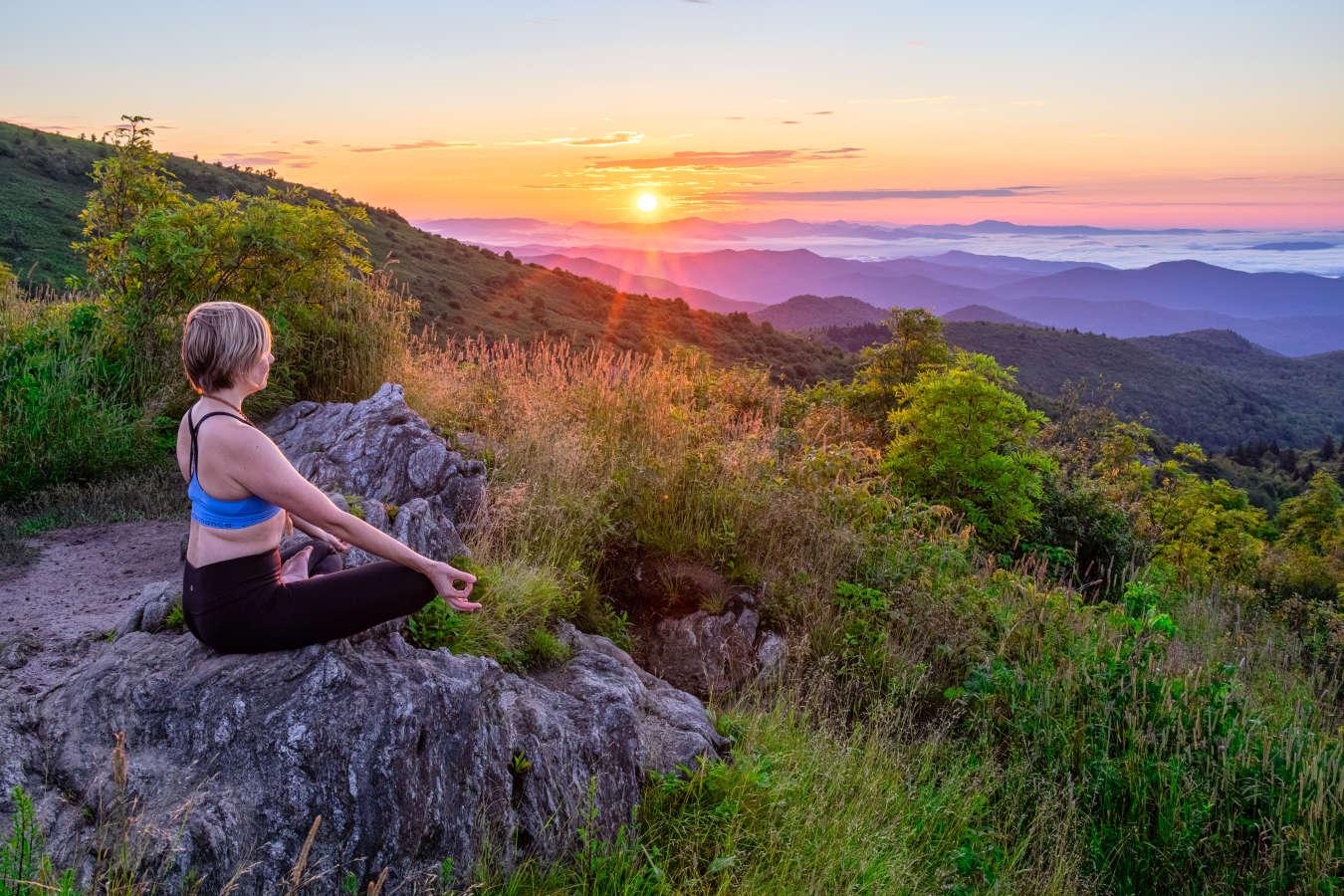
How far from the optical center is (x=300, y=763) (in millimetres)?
3059

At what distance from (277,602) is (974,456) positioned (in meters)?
9.15

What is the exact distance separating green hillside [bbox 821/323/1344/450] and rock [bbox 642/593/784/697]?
65.9 m

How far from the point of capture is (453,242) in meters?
60.5

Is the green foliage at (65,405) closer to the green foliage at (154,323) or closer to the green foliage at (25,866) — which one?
the green foliage at (154,323)

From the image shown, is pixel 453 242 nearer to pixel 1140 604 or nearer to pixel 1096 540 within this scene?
pixel 1096 540

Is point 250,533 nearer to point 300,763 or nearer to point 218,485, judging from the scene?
point 218,485

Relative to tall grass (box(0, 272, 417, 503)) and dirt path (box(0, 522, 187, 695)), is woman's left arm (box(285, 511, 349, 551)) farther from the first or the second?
tall grass (box(0, 272, 417, 503))

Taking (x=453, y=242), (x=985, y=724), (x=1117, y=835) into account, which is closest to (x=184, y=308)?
(x=985, y=724)

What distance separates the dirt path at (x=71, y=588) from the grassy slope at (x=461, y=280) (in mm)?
24707

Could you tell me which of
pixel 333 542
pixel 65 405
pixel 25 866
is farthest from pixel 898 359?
pixel 25 866

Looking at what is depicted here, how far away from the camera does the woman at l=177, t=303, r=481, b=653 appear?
310 cm

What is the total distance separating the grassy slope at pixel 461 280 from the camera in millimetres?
33781

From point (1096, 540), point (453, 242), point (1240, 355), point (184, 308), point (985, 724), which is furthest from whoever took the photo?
point (1240, 355)

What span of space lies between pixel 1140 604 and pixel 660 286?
6650 centimetres
